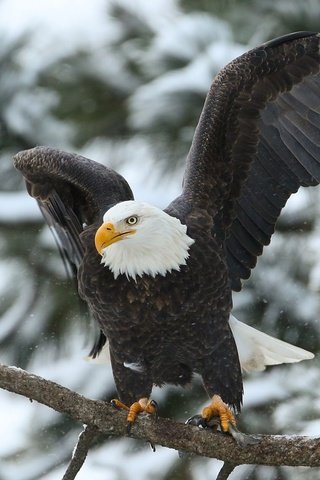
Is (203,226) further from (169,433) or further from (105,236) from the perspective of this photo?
(169,433)

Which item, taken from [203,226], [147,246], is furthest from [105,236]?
[203,226]

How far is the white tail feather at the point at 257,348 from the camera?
4.92 m

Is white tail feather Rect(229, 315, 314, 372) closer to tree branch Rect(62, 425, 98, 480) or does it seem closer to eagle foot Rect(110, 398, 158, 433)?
eagle foot Rect(110, 398, 158, 433)

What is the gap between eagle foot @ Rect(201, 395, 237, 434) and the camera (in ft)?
13.4

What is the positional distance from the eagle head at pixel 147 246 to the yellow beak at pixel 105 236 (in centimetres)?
9

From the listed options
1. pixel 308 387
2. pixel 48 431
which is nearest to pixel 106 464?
pixel 48 431

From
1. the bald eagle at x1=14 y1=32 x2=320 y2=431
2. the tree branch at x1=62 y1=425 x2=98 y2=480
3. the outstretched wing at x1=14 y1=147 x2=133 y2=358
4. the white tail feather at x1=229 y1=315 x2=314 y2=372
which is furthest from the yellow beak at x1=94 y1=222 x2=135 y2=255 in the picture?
the white tail feather at x1=229 y1=315 x2=314 y2=372

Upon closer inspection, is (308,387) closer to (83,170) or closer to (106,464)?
(106,464)

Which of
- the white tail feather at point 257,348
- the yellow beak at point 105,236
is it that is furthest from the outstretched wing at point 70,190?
the white tail feather at point 257,348

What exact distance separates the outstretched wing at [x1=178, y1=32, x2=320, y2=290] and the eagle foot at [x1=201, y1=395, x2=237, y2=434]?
61 cm

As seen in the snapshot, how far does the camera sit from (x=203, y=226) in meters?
4.50

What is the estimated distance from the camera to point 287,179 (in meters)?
4.77

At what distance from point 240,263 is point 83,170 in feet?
2.29

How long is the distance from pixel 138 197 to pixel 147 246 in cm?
161
